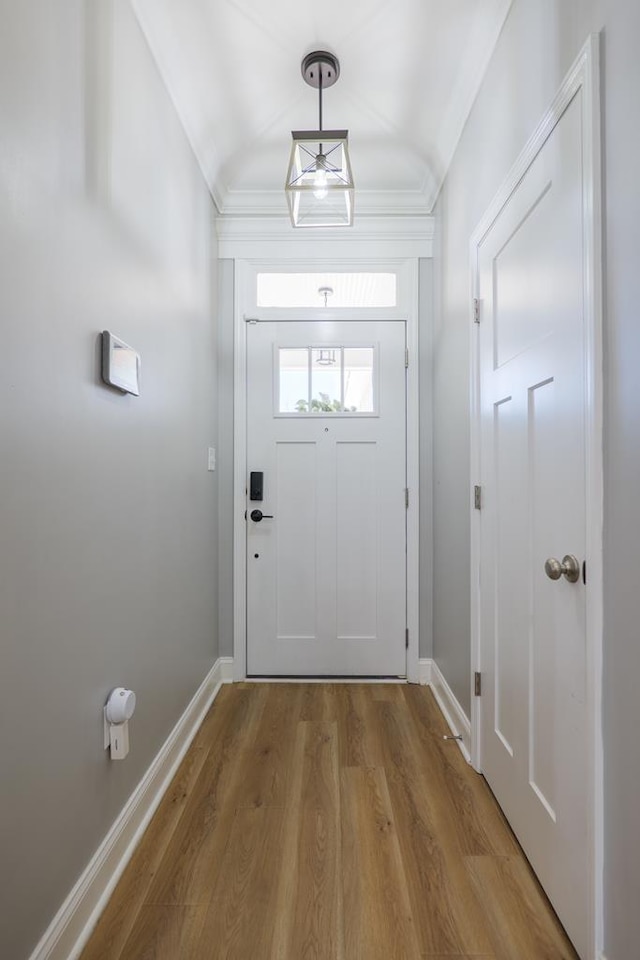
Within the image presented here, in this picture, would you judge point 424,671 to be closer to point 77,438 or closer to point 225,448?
point 225,448

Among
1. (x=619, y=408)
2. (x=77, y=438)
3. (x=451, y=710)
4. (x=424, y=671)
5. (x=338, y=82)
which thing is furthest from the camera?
(x=424, y=671)

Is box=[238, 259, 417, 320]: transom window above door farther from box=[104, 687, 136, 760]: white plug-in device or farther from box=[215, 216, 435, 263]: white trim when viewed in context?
box=[104, 687, 136, 760]: white plug-in device

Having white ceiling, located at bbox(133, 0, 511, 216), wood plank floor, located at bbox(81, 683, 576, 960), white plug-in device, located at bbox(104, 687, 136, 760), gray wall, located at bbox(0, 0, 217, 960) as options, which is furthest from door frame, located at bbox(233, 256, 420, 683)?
white plug-in device, located at bbox(104, 687, 136, 760)

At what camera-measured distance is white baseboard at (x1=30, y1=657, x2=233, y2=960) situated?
1081mm

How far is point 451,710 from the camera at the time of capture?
2.22 m

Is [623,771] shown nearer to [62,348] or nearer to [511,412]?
[511,412]

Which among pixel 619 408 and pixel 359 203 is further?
pixel 359 203

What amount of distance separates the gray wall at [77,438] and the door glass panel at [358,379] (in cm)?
106

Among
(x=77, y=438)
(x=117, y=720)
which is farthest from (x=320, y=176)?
(x=117, y=720)

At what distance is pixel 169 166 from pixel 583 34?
1444 millimetres

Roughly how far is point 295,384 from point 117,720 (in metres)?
1.89

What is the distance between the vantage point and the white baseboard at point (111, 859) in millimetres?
1081

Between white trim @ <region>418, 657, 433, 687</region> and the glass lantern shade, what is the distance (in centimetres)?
225

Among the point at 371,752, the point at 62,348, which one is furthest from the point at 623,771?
the point at 62,348
